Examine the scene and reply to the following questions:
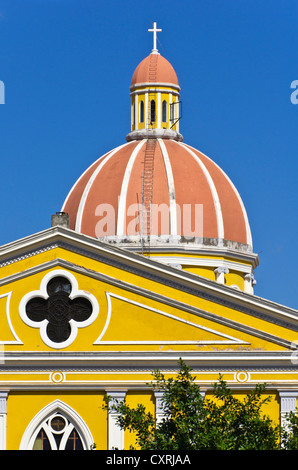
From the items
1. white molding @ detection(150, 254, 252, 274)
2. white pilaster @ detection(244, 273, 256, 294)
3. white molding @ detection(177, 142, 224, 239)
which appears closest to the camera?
white molding @ detection(150, 254, 252, 274)

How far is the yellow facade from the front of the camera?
138 ft

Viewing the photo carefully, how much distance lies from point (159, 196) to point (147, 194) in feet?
1.19

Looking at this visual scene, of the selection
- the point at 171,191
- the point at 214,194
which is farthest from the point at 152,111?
the point at 171,191

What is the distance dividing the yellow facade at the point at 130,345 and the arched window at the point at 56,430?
33 mm

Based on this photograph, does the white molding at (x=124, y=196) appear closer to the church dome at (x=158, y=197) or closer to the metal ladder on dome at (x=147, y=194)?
the church dome at (x=158, y=197)

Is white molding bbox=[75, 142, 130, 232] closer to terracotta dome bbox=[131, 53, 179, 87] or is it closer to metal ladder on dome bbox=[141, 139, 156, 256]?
metal ladder on dome bbox=[141, 139, 156, 256]

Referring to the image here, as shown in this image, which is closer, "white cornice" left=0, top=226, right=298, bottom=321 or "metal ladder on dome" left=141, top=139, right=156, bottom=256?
"white cornice" left=0, top=226, right=298, bottom=321

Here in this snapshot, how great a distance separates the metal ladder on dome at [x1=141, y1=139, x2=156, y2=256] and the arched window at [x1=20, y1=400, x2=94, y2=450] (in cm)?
1053

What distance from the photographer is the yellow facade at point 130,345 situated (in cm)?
4209

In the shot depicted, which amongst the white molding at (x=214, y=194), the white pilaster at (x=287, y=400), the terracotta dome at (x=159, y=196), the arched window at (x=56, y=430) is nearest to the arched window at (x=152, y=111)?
the terracotta dome at (x=159, y=196)

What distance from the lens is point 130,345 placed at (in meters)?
42.2

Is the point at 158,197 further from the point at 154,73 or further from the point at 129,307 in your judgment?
the point at 129,307

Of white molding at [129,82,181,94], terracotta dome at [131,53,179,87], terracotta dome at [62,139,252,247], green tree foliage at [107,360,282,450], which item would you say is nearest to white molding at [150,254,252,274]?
terracotta dome at [62,139,252,247]
